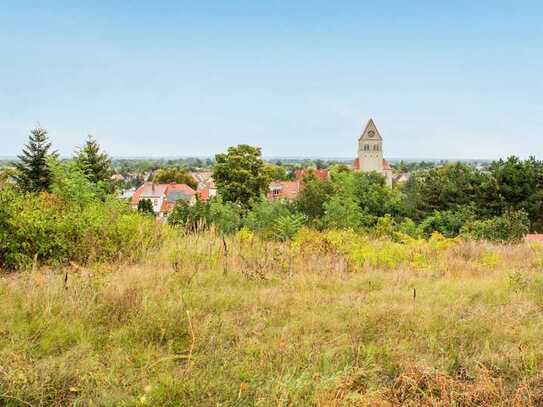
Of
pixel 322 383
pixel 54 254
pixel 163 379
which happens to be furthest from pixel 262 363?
pixel 54 254

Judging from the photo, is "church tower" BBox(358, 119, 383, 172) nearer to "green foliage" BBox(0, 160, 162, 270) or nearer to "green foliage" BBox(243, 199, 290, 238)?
"green foliage" BBox(243, 199, 290, 238)

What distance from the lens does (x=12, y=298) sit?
3.71 m

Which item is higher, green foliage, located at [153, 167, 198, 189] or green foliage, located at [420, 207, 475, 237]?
green foliage, located at [153, 167, 198, 189]

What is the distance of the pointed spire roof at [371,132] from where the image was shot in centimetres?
9247

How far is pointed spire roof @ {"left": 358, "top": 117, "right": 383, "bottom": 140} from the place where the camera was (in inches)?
3641

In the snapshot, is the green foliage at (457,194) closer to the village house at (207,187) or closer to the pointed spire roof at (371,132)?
the village house at (207,187)

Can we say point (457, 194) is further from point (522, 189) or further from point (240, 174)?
point (240, 174)

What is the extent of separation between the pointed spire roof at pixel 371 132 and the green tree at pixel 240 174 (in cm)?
5813

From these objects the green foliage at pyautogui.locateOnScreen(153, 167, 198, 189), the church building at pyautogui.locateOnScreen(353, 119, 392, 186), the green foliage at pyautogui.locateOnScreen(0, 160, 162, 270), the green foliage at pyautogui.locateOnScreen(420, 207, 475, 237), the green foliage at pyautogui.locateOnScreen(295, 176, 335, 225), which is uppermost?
the church building at pyautogui.locateOnScreen(353, 119, 392, 186)

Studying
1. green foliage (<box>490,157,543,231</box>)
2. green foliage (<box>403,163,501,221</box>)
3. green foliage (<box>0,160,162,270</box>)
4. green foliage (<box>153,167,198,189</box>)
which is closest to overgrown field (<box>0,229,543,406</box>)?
green foliage (<box>0,160,162,270</box>)

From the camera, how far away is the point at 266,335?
3.34m

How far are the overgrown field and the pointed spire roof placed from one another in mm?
90304

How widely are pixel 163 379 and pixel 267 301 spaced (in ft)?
4.88

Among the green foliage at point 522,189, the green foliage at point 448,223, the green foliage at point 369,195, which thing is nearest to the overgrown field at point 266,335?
the green foliage at point 448,223
